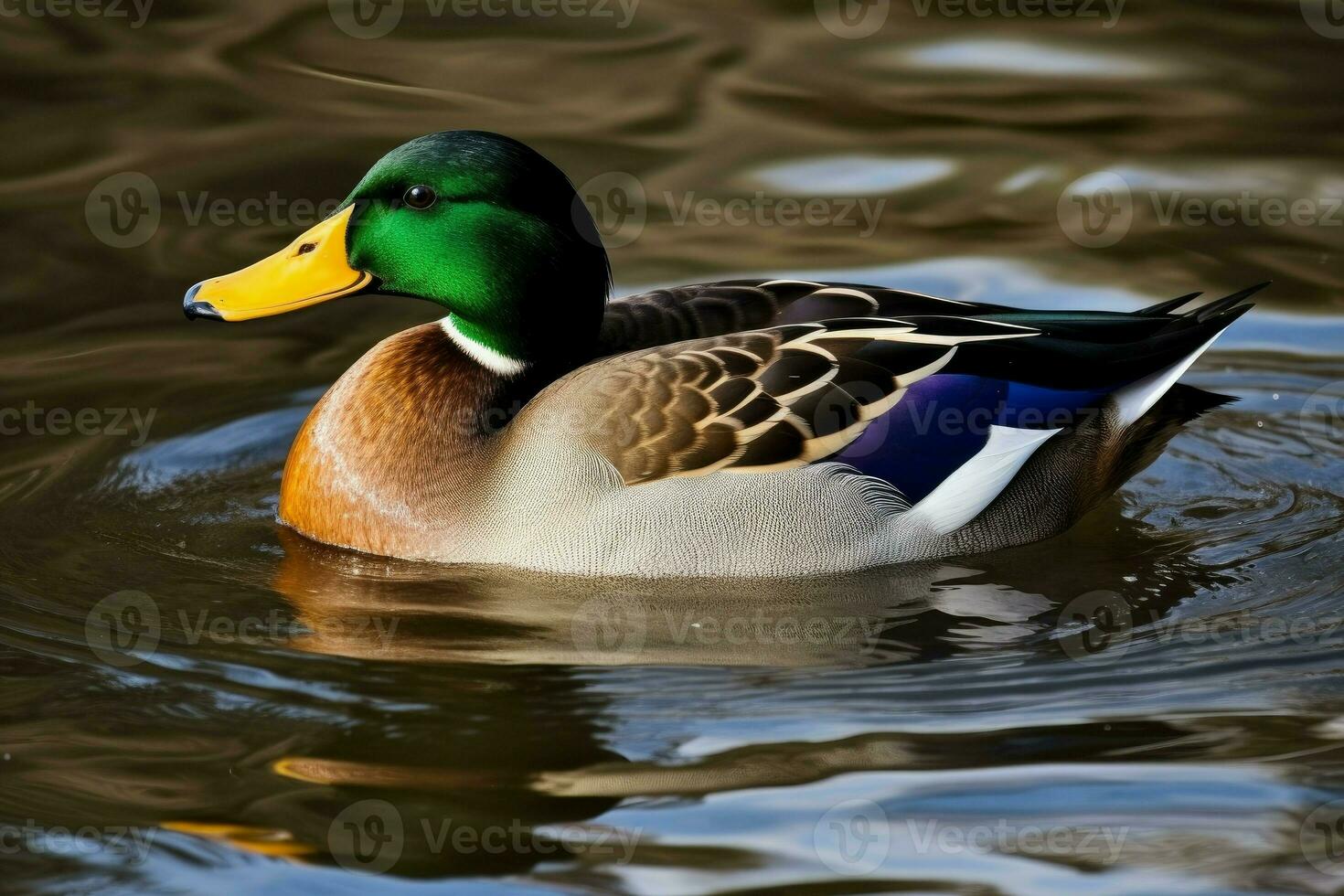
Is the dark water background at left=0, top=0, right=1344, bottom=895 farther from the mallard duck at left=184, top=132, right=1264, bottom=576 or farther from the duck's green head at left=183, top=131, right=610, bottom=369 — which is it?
the duck's green head at left=183, top=131, right=610, bottom=369

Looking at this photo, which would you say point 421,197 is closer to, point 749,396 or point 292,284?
point 292,284

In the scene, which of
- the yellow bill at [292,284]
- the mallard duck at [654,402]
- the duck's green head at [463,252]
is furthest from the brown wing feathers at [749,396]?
the yellow bill at [292,284]

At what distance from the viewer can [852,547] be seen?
20.1 ft

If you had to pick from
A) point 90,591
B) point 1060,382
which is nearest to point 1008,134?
point 1060,382

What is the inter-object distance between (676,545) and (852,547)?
59 centimetres

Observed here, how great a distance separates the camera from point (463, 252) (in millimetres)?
6348

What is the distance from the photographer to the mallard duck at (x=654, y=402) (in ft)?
19.7

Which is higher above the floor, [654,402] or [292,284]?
[292,284]

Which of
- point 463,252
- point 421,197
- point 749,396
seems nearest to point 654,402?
point 749,396

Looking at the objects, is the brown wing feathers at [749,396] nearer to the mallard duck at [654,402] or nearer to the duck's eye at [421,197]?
A: the mallard duck at [654,402]

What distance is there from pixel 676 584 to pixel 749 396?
0.66m

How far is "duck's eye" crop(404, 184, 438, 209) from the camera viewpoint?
627 cm

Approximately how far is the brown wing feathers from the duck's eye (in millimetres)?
811

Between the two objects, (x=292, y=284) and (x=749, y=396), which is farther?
(x=292, y=284)
